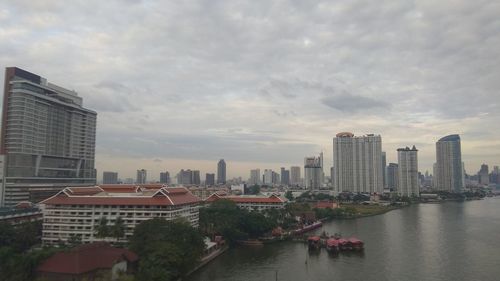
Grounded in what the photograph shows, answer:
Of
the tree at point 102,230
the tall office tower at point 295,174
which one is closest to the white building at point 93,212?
the tree at point 102,230

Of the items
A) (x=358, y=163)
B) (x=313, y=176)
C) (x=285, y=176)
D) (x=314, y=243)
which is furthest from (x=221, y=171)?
(x=314, y=243)

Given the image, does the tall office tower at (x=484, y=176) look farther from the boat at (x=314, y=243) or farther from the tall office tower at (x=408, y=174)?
the boat at (x=314, y=243)

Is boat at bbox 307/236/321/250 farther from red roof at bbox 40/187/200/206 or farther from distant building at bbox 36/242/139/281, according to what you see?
distant building at bbox 36/242/139/281

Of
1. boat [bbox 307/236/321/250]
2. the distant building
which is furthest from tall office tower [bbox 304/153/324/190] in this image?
the distant building

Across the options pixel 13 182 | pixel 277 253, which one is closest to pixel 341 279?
pixel 277 253

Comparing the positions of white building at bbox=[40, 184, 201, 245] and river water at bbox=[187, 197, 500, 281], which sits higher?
white building at bbox=[40, 184, 201, 245]
